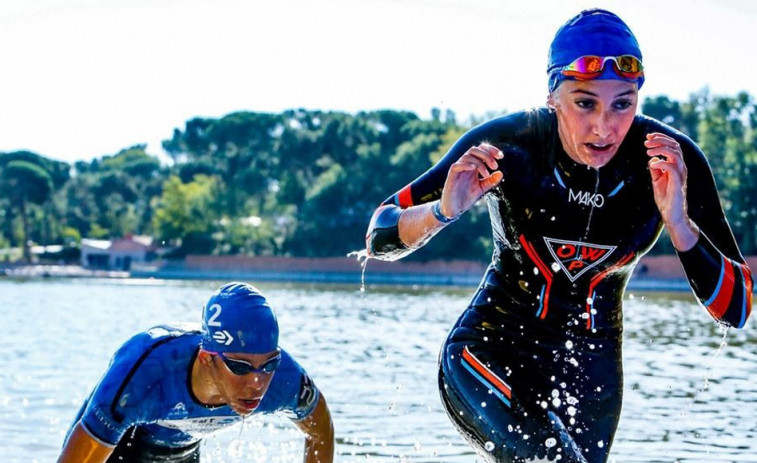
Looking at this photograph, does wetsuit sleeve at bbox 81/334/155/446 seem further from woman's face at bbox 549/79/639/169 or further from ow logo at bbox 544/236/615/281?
woman's face at bbox 549/79/639/169

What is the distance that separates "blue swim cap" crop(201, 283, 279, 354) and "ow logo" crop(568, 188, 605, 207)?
1.38 metres

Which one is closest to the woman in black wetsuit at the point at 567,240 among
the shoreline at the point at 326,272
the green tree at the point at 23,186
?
the shoreline at the point at 326,272

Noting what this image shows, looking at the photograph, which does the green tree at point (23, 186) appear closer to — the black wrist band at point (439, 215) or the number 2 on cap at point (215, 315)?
the number 2 on cap at point (215, 315)

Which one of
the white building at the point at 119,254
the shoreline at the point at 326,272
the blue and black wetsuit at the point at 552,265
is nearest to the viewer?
the blue and black wetsuit at the point at 552,265

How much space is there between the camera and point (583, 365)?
443 centimetres

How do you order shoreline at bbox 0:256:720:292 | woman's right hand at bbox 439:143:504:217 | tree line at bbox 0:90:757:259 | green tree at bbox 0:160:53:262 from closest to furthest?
1. woman's right hand at bbox 439:143:504:217
2. shoreline at bbox 0:256:720:292
3. tree line at bbox 0:90:757:259
4. green tree at bbox 0:160:53:262

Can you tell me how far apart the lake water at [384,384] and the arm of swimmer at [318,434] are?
5.87ft

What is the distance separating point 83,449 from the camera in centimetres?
473

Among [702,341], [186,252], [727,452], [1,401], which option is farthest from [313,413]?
[186,252]

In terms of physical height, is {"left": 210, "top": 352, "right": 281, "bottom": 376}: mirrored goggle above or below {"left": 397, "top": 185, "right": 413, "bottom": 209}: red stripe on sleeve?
below

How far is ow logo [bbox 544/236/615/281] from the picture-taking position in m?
4.34

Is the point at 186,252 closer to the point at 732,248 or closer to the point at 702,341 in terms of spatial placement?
the point at 702,341

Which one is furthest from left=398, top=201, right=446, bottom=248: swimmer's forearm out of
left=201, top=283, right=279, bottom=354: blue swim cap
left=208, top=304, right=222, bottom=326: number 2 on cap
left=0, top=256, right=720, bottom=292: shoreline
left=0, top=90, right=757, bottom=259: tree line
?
left=0, top=90, right=757, bottom=259: tree line

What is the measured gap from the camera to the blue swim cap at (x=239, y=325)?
16.0 feet
